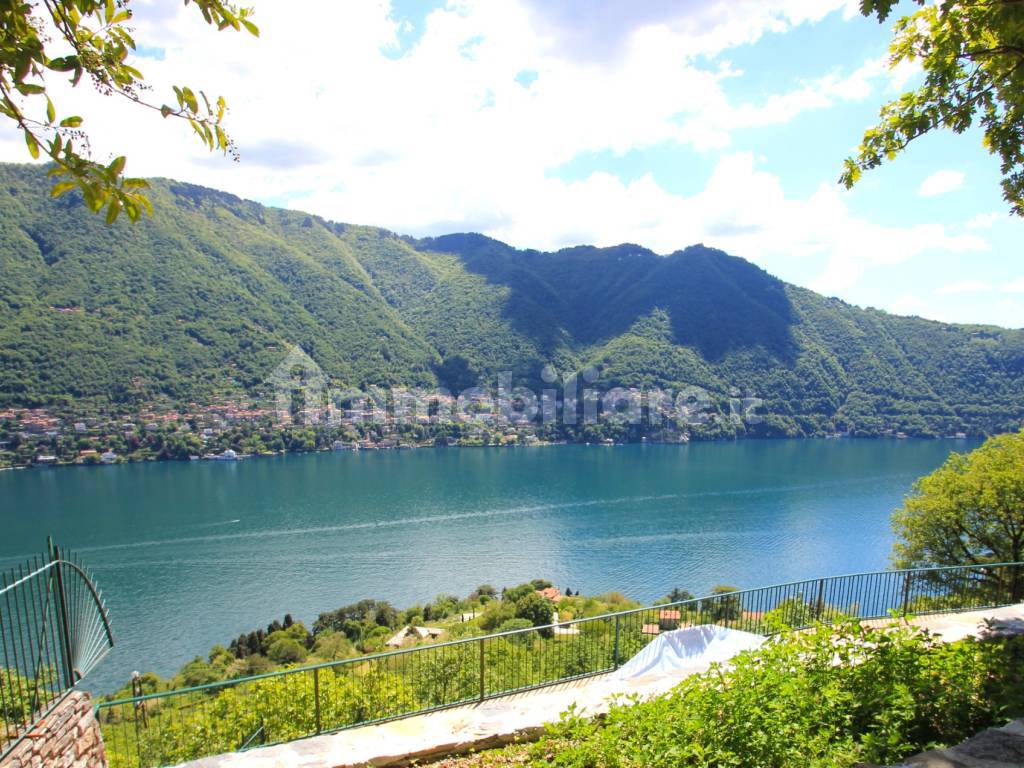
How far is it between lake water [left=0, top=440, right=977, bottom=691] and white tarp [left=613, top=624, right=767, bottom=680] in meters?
21.8

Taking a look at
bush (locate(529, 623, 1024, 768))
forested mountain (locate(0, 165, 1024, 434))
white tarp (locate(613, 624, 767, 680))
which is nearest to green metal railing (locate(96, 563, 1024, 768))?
white tarp (locate(613, 624, 767, 680))

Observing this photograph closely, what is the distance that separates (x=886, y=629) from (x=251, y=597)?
31164 mm

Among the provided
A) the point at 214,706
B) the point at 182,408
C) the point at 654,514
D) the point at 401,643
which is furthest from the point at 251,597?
the point at 182,408

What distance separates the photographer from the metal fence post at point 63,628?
330 centimetres

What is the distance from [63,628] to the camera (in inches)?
133

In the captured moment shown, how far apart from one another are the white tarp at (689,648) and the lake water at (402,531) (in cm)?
2176

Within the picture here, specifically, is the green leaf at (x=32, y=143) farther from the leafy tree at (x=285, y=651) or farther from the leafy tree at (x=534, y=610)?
the leafy tree at (x=534, y=610)

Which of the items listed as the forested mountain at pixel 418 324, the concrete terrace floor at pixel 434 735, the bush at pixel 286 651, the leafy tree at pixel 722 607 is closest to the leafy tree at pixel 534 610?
the bush at pixel 286 651

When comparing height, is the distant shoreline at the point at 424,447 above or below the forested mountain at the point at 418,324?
below

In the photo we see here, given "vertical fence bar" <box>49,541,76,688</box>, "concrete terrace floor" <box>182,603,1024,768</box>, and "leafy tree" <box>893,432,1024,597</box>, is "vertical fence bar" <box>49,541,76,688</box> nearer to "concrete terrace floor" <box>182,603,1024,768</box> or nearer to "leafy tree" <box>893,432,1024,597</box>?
"concrete terrace floor" <box>182,603,1024,768</box>

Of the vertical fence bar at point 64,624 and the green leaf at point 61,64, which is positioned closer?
the green leaf at point 61,64

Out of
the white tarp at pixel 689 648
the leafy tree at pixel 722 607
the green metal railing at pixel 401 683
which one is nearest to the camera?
the green metal railing at pixel 401 683

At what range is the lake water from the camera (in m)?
30.1

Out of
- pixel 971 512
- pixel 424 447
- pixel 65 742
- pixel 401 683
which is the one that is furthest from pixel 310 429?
pixel 65 742
